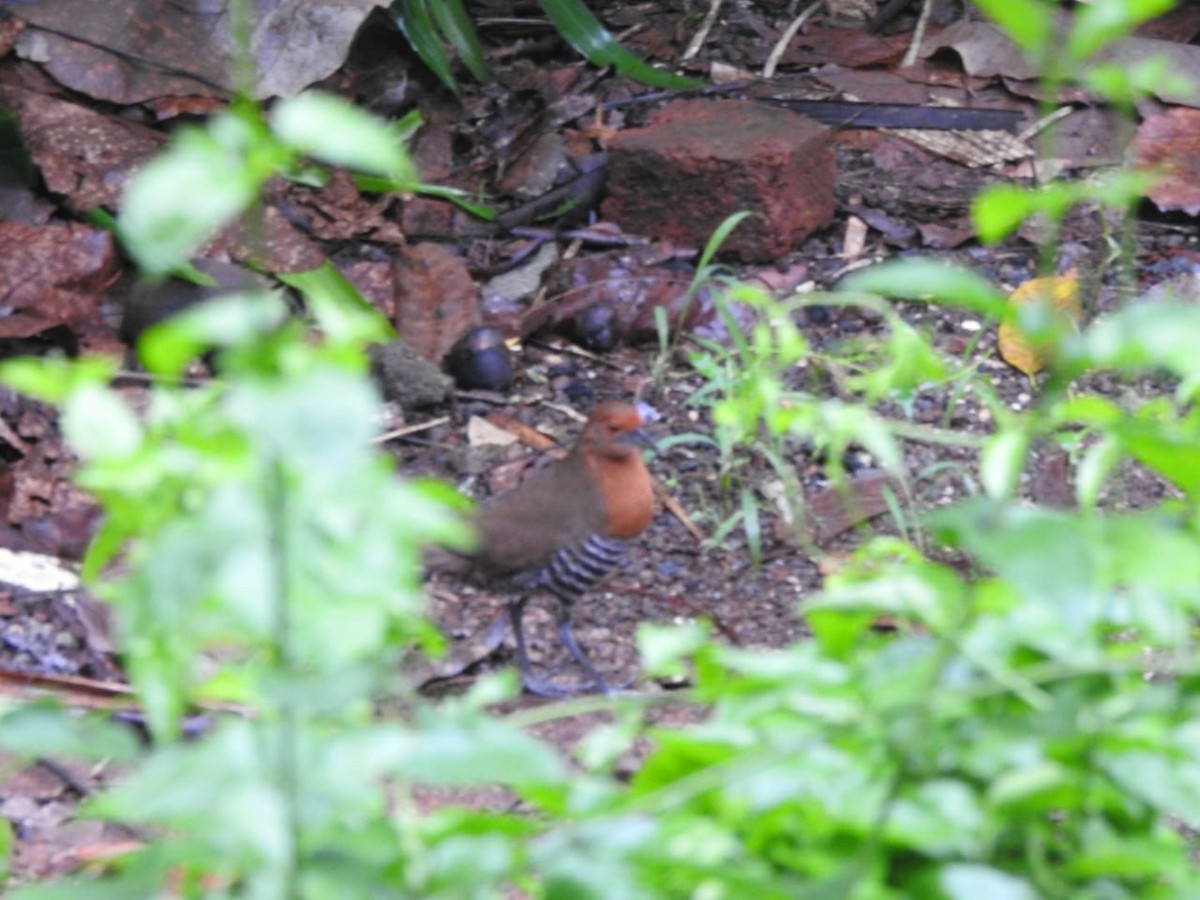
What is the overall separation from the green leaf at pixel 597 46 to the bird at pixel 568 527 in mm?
2232

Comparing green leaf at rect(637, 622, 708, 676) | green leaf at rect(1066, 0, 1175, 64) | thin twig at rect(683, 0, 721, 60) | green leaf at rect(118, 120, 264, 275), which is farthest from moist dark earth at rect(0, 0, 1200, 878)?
green leaf at rect(118, 120, 264, 275)

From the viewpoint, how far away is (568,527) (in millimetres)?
3961

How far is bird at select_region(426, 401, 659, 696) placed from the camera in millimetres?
3930

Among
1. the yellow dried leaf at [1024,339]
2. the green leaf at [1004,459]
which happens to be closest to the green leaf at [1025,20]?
the green leaf at [1004,459]

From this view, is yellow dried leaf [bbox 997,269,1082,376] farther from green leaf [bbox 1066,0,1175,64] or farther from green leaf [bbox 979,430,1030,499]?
green leaf [bbox 1066,0,1175,64]

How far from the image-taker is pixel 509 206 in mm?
5625

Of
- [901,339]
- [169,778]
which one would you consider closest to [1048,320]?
[169,778]

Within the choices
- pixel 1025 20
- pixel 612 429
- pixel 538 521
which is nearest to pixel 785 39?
pixel 612 429

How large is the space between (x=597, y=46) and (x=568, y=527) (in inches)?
104

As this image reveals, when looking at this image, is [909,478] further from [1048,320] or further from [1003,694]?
[1048,320]

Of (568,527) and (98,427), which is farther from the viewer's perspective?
(568,527)

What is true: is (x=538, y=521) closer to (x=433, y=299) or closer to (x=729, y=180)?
(x=433, y=299)

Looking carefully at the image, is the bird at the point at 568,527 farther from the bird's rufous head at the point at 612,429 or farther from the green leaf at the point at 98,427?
the green leaf at the point at 98,427

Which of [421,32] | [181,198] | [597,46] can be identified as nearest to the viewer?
[181,198]
